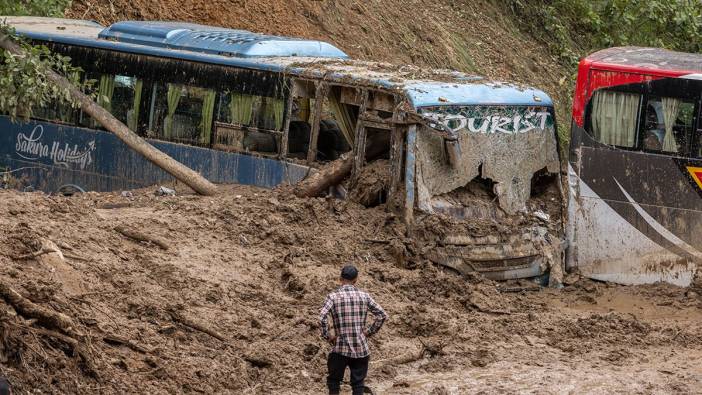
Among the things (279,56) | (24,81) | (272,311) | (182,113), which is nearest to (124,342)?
(272,311)

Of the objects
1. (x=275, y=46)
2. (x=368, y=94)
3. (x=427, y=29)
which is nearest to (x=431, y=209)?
(x=368, y=94)

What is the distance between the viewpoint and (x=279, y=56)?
16.3 m

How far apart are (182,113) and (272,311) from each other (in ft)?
16.3

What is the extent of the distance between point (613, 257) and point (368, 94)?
351 cm

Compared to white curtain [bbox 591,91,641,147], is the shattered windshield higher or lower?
lower

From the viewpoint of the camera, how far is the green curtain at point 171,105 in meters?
16.4

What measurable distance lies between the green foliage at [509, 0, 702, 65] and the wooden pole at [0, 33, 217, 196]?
44.2 ft

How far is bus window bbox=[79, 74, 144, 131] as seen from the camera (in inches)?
658

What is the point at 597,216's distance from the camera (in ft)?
49.6

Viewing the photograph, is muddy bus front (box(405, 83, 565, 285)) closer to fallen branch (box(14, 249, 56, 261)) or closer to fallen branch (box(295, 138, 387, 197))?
fallen branch (box(295, 138, 387, 197))

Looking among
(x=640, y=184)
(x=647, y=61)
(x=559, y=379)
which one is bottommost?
(x=559, y=379)

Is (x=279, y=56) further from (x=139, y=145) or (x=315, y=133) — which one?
(x=139, y=145)

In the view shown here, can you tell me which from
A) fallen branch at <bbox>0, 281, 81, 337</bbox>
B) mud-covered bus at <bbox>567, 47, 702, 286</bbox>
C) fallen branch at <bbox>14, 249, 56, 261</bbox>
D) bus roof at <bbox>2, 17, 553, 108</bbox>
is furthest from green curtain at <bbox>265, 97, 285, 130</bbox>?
fallen branch at <bbox>0, 281, 81, 337</bbox>

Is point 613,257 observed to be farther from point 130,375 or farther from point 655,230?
point 130,375
